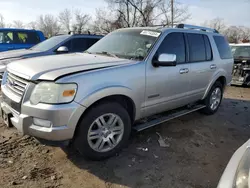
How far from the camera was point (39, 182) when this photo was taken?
9.04ft

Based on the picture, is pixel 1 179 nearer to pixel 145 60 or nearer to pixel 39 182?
pixel 39 182

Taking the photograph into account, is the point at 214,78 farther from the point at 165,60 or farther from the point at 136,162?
the point at 136,162

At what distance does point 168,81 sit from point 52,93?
1.94 metres

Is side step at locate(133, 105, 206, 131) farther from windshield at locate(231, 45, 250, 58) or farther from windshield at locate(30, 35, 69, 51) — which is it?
windshield at locate(231, 45, 250, 58)

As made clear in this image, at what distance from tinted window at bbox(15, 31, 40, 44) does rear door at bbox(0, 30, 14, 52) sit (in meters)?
0.22

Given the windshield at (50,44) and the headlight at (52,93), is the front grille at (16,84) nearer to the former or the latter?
the headlight at (52,93)

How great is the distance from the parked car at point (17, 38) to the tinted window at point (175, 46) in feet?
26.4

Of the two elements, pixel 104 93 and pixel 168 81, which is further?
pixel 168 81

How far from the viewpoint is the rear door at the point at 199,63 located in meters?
4.45

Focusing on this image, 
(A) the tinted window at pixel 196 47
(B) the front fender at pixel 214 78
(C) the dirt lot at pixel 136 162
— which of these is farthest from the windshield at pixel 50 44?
(B) the front fender at pixel 214 78

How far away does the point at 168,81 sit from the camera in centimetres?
386

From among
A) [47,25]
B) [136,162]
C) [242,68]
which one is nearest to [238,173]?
[136,162]

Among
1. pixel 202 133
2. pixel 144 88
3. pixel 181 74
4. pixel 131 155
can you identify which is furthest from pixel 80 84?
pixel 202 133

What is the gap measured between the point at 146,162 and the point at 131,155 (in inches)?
10.6
